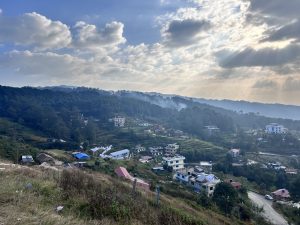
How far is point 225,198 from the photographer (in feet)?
83.3

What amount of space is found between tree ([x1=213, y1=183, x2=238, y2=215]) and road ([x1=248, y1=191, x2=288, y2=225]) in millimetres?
3558

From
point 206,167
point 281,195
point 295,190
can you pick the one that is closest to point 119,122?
point 206,167

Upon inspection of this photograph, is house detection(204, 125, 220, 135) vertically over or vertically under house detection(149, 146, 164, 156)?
over

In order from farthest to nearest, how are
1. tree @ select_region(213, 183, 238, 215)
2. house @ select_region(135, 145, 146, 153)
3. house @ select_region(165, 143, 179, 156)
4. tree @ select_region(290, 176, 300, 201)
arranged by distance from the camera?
house @ select_region(135, 145, 146, 153) < house @ select_region(165, 143, 179, 156) < tree @ select_region(290, 176, 300, 201) < tree @ select_region(213, 183, 238, 215)

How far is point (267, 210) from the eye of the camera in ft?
99.5

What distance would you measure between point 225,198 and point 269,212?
735 cm

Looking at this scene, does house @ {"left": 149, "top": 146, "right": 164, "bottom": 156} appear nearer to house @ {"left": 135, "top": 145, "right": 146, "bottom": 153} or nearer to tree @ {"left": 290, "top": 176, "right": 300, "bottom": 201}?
house @ {"left": 135, "top": 145, "right": 146, "bottom": 153}

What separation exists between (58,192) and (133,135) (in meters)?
66.4

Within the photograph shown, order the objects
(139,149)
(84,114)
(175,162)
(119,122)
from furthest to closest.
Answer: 1. (84,114)
2. (119,122)
3. (139,149)
4. (175,162)

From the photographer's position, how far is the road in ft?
87.6

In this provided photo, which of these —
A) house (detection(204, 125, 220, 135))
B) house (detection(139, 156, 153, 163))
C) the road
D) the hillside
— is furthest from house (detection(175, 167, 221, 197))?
house (detection(204, 125, 220, 135))

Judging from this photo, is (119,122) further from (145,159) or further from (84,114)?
(145,159)

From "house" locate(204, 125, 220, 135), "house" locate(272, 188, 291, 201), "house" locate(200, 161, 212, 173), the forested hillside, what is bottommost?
"house" locate(272, 188, 291, 201)

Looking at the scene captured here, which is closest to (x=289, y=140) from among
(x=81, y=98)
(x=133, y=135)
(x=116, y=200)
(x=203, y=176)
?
(x=133, y=135)
